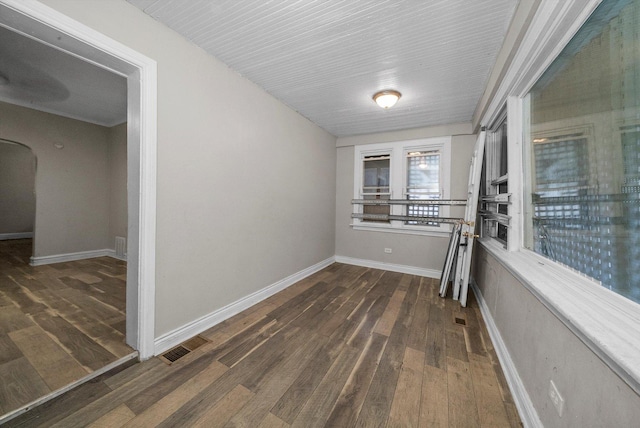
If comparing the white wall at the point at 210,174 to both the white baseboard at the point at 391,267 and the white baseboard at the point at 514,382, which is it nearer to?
the white baseboard at the point at 391,267

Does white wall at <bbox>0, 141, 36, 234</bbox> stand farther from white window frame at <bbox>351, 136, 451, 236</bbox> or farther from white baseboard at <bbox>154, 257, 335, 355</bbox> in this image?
white window frame at <bbox>351, 136, 451, 236</bbox>

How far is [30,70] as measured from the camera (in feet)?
8.36

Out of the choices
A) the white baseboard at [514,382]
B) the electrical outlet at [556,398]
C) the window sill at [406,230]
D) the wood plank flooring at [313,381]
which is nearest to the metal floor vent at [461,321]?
the wood plank flooring at [313,381]

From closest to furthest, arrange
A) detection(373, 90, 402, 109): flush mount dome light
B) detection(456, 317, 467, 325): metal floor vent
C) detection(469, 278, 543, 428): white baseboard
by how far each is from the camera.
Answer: detection(469, 278, 543, 428): white baseboard < detection(456, 317, 467, 325): metal floor vent < detection(373, 90, 402, 109): flush mount dome light

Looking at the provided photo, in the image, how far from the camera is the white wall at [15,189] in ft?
19.1

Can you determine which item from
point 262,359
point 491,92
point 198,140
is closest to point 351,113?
point 491,92

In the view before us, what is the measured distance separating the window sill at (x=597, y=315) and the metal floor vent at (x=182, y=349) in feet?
7.61

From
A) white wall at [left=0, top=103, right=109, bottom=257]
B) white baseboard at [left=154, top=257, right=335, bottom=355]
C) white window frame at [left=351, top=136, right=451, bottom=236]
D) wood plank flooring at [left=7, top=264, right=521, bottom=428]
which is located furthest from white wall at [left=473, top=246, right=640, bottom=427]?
white wall at [left=0, top=103, right=109, bottom=257]

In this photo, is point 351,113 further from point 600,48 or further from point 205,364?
point 205,364

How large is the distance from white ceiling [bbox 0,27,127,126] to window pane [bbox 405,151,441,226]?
4.32 metres

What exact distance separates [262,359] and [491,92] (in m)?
3.22

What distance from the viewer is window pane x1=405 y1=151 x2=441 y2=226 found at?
3.77 meters

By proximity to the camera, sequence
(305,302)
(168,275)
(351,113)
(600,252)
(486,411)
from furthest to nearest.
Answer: (351,113) < (305,302) < (168,275) < (486,411) < (600,252)

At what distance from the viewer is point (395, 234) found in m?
4.04
